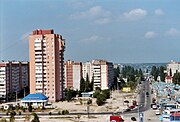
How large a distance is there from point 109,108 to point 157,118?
459 centimetres

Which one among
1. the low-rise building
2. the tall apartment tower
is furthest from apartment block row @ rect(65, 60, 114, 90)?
the low-rise building

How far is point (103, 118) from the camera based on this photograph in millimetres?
15781

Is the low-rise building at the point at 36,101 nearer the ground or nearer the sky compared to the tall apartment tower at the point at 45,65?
nearer the ground

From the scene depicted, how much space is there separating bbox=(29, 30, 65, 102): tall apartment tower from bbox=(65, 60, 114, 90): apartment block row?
815cm

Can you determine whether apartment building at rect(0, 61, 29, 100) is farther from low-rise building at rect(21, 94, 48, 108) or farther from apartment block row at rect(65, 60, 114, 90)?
low-rise building at rect(21, 94, 48, 108)

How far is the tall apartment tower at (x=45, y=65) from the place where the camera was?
74.1 feet

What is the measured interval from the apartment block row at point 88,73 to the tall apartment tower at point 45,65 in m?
8.15

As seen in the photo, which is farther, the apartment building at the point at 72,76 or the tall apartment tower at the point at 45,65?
the apartment building at the point at 72,76

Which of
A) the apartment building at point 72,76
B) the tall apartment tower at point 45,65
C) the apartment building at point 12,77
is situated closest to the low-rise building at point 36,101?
the tall apartment tower at point 45,65

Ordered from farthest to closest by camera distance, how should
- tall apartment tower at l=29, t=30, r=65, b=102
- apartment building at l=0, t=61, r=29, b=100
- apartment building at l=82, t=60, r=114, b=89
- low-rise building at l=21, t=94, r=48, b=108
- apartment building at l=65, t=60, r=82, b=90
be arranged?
apartment building at l=82, t=60, r=114, b=89 < apartment building at l=65, t=60, r=82, b=90 < apartment building at l=0, t=61, r=29, b=100 < tall apartment tower at l=29, t=30, r=65, b=102 < low-rise building at l=21, t=94, r=48, b=108

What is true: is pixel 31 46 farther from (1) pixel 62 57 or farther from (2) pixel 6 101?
(2) pixel 6 101

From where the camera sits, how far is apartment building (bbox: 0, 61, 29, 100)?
85.4ft

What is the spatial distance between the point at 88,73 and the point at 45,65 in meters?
10.4

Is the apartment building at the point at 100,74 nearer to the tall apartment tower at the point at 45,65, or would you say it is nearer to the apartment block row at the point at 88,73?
the apartment block row at the point at 88,73
